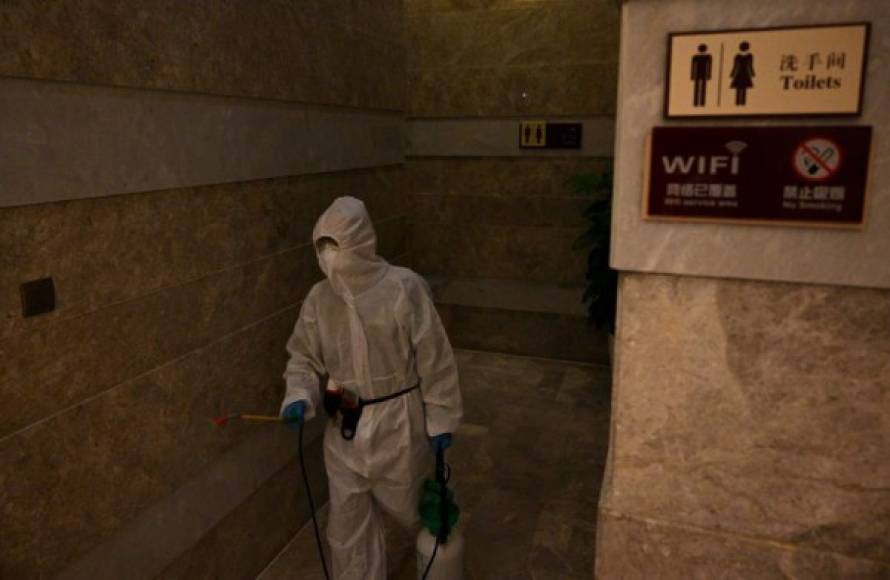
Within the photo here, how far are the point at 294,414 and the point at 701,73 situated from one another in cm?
156

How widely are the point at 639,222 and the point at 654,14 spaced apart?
34 centimetres

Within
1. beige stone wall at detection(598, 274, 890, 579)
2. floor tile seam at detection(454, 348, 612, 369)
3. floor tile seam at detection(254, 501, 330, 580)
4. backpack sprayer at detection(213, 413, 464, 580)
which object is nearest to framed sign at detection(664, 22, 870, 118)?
beige stone wall at detection(598, 274, 890, 579)

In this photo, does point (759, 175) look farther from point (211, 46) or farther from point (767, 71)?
point (211, 46)

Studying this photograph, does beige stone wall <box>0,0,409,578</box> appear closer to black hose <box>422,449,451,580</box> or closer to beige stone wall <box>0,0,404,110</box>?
beige stone wall <box>0,0,404,110</box>

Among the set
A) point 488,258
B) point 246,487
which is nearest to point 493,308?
point 488,258

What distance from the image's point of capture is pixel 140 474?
188 cm

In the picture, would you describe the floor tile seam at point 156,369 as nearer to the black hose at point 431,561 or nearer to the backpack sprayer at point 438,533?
the backpack sprayer at point 438,533

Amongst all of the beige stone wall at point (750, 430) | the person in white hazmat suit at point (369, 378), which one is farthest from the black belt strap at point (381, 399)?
the beige stone wall at point (750, 430)

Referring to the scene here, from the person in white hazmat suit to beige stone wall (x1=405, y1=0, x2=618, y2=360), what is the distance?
2347 mm

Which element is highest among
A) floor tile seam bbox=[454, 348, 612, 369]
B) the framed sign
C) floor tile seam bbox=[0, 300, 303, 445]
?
the framed sign

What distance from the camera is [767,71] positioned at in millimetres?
992

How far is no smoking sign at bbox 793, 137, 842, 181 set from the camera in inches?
38.7

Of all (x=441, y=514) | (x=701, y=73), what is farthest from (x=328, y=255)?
(x=701, y=73)

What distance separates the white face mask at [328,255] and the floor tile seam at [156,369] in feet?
1.52
